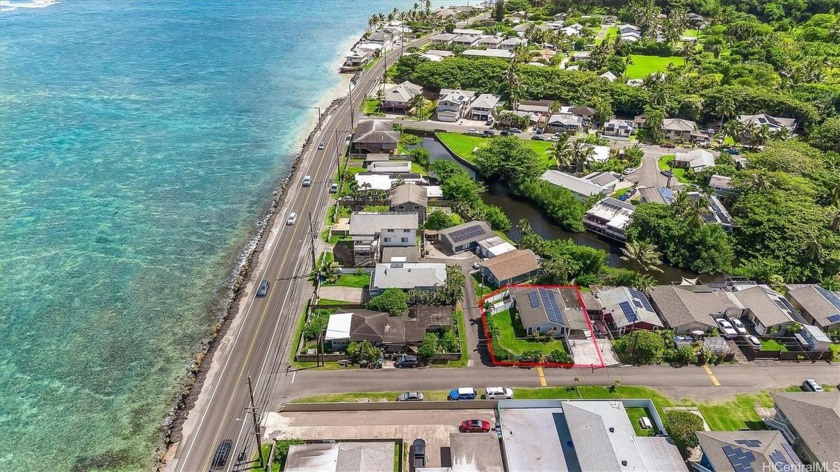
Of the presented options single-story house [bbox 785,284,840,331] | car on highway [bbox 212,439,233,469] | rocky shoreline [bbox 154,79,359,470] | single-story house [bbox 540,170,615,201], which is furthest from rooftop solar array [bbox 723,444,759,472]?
single-story house [bbox 540,170,615,201]

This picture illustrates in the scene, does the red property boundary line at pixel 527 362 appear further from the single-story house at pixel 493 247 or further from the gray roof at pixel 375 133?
the gray roof at pixel 375 133

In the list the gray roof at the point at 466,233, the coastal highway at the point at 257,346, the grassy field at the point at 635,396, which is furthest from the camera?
the gray roof at the point at 466,233

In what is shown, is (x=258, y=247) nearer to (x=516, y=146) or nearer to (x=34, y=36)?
(x=516, y=146)

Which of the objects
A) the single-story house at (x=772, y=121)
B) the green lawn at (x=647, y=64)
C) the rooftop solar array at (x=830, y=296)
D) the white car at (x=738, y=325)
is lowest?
the white car at (x=738, y=325)

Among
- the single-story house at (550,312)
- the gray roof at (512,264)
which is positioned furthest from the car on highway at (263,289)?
the single-story house at (550,312)

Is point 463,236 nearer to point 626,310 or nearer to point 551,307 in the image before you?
point 551,307

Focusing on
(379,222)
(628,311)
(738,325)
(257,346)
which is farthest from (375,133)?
(738,325)
